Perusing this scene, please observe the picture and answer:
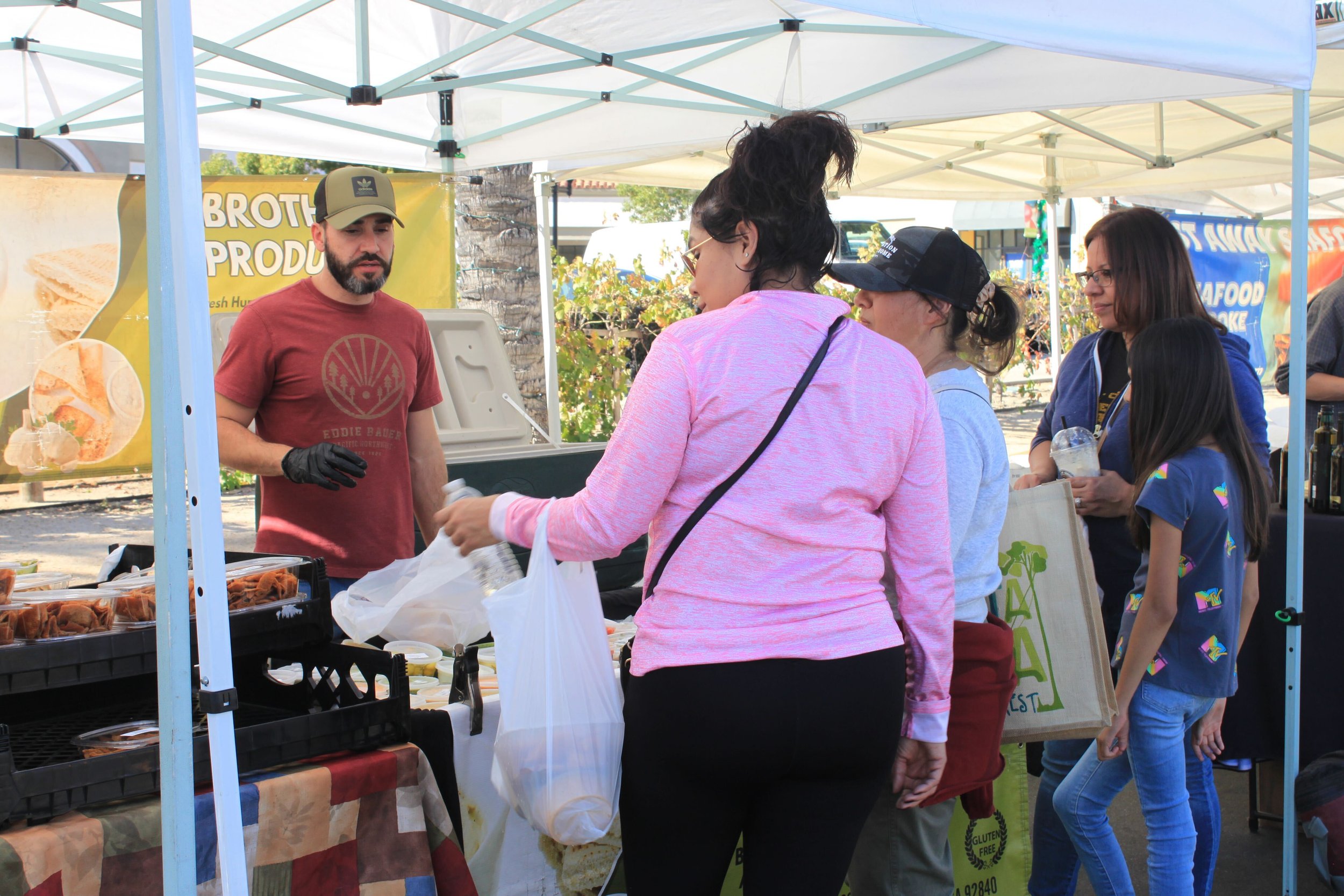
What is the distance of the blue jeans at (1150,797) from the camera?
232 cm

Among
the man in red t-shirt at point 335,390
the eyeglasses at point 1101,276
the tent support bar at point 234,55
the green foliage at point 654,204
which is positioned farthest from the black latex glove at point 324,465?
the green foliage at point 654,204

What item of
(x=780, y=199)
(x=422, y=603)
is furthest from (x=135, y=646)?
(x=780, y=199)

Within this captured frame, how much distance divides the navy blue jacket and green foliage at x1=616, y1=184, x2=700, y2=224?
1968cm

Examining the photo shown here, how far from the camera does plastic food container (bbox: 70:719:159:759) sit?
1515mm

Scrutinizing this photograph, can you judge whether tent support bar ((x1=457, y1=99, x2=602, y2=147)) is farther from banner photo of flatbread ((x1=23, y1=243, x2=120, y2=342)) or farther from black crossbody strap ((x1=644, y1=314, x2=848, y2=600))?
black crossbody strap ((x1=644, y1=314, x2=848, y2=600))

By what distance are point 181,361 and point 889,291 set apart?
1189 mm

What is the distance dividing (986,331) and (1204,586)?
0.78 m

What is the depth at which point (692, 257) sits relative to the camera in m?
1.65

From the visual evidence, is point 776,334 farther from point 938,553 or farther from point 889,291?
point 889,291

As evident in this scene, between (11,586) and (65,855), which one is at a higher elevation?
(11,586)

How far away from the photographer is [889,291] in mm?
1974

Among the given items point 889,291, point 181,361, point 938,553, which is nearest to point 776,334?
point 938,553

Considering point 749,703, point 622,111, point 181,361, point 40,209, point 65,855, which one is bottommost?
point 65,855

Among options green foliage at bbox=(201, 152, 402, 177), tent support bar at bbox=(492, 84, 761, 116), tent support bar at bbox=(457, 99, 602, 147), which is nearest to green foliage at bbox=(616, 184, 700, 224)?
green foliage at bbox=(201, 152, 402, 177)
